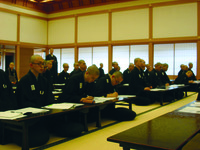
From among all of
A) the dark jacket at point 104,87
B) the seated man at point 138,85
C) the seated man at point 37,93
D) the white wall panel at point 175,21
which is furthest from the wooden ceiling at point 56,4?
the seated man at point 37,93

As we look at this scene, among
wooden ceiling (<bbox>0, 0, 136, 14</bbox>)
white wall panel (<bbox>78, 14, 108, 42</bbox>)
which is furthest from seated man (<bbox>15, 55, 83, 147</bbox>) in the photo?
wooden ceiling (<bbox>0, 0, 136, 14</bbox>)

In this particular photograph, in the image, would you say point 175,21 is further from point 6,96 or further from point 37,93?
point 6,96

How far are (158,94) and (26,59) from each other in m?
10.9

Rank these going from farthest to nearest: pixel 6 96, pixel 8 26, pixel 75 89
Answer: pixel 8 26, pixel 75 89, pixel 6 96

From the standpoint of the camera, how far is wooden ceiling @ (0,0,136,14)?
13.5m

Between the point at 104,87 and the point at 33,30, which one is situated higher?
the point at 33,30

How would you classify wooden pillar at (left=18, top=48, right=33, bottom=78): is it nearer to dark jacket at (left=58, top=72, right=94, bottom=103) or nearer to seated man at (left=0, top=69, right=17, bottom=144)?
dark jacket at (left=58, top=72, right=94, bottom=103)

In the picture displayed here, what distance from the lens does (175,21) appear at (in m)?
11.6

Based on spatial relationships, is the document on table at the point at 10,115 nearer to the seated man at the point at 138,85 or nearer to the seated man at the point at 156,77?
the seated man at the point at 138,85

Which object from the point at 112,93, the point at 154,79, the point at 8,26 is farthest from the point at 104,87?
the point at 8,26

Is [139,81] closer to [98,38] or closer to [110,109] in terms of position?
[110,109]

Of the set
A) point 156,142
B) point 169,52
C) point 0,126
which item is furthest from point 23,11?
point 156,142

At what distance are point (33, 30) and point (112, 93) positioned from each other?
10838 mm

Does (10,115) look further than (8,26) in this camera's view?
No
